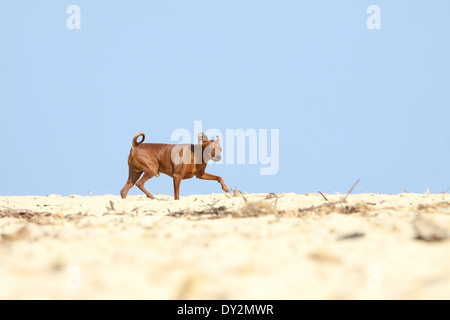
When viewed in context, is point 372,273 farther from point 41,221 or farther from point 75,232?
point 41,221

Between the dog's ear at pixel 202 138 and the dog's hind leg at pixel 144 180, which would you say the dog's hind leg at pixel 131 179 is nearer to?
the dog's hind leg at pixel 144 180

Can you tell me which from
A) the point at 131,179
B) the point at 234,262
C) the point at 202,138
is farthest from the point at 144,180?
the point at 234,262

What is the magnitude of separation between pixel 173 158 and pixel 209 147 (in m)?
0.84

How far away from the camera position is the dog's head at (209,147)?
1109 centimetres

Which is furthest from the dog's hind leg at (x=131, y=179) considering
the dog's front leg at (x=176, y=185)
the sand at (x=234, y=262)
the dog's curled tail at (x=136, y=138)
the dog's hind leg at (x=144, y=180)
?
the sand at (x=234, y=262)

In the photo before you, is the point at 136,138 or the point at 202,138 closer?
the point at 202,138

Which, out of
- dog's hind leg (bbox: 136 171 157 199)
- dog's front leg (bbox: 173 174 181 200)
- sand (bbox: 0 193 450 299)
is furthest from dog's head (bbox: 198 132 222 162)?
sand (bbox: 0 193 450 299)

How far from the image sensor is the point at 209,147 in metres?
11.1

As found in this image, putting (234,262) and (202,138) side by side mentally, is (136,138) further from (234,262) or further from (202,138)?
(234,262)

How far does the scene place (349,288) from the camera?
2.14 meters

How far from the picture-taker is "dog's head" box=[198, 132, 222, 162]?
11.1 meters
